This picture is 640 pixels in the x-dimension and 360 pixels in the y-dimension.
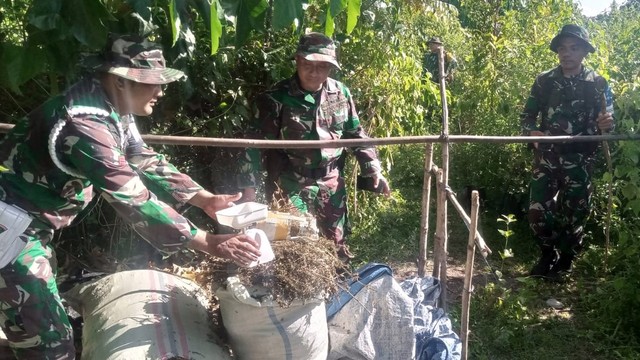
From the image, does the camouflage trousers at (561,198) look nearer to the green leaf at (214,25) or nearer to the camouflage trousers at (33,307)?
the green leaf at (214,25)

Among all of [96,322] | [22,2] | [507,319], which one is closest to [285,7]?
[96,322]

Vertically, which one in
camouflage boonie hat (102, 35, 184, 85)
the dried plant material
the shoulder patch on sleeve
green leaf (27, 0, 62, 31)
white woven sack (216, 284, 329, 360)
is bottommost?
white woven sack (216, 284, 329, 360)

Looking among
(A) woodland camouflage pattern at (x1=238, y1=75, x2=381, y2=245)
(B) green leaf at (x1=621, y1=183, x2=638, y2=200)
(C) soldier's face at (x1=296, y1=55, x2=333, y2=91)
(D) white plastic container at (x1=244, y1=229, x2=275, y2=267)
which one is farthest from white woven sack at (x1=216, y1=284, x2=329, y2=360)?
(B) green leaf at (x1=621, y1=183, x2=638, y2=200)

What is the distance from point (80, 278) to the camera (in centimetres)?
309

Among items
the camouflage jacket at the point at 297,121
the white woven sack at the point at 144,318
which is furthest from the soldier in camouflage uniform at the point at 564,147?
the white woven sack at the point at 144,318

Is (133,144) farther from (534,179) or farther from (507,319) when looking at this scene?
(534,179)

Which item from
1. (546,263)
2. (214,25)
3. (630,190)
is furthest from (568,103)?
(214,25)

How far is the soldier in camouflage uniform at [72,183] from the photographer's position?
2023 millimetres

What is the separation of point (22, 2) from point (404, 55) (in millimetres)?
2781

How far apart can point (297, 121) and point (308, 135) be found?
100 millimetres

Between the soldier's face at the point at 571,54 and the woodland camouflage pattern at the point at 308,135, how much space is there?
166 cm

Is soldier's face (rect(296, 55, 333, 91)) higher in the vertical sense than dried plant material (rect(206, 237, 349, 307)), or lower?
higher

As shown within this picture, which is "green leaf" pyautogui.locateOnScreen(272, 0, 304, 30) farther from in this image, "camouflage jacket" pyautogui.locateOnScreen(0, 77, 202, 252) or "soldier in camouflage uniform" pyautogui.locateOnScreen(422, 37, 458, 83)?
"soldier in camouflage uniform" pyautogui.locateOnScreen(422, 37, 458, 83)

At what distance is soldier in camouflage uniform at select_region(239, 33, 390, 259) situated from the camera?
10.9ft
